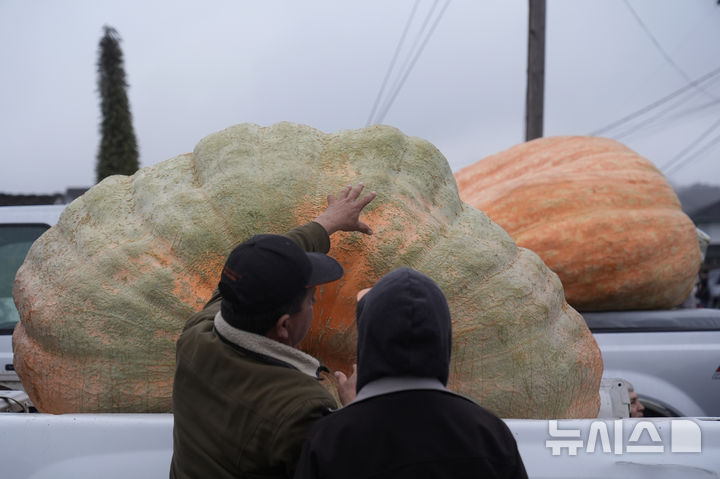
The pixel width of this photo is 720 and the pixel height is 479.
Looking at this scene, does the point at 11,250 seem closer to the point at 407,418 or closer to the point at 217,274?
the point at 217,274

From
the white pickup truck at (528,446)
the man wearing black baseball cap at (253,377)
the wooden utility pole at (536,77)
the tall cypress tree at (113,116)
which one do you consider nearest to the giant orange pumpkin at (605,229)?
the white pickup truck at (528,446)

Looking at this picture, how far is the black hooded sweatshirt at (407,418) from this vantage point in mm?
1362

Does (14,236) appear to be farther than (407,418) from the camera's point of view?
Yes

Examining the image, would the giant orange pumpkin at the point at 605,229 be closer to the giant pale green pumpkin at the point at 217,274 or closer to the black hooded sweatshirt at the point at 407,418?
the giant pale green pumpkin at the point at 217,274

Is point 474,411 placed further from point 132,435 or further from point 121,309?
point 121,309

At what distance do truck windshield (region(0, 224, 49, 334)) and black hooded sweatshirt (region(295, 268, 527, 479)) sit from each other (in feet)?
11.0

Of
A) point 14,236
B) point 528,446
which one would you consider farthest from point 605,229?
point 14,236

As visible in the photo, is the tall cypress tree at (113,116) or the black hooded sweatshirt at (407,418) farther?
the tall cypress tree at (113,116)

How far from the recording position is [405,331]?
4.51ft

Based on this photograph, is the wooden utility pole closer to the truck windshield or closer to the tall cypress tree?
the truck windshield

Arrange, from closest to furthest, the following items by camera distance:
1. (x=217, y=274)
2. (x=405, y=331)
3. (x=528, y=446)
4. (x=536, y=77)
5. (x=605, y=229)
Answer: (x=405, y=331) → (x=528, y=446) → (x=217, y=274) → (x=605, y=229) → (x=536, y=77)

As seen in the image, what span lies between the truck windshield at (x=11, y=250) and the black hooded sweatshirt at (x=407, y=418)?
3.36 m

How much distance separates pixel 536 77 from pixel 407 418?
26.2ft

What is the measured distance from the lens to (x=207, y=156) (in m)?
2.59
